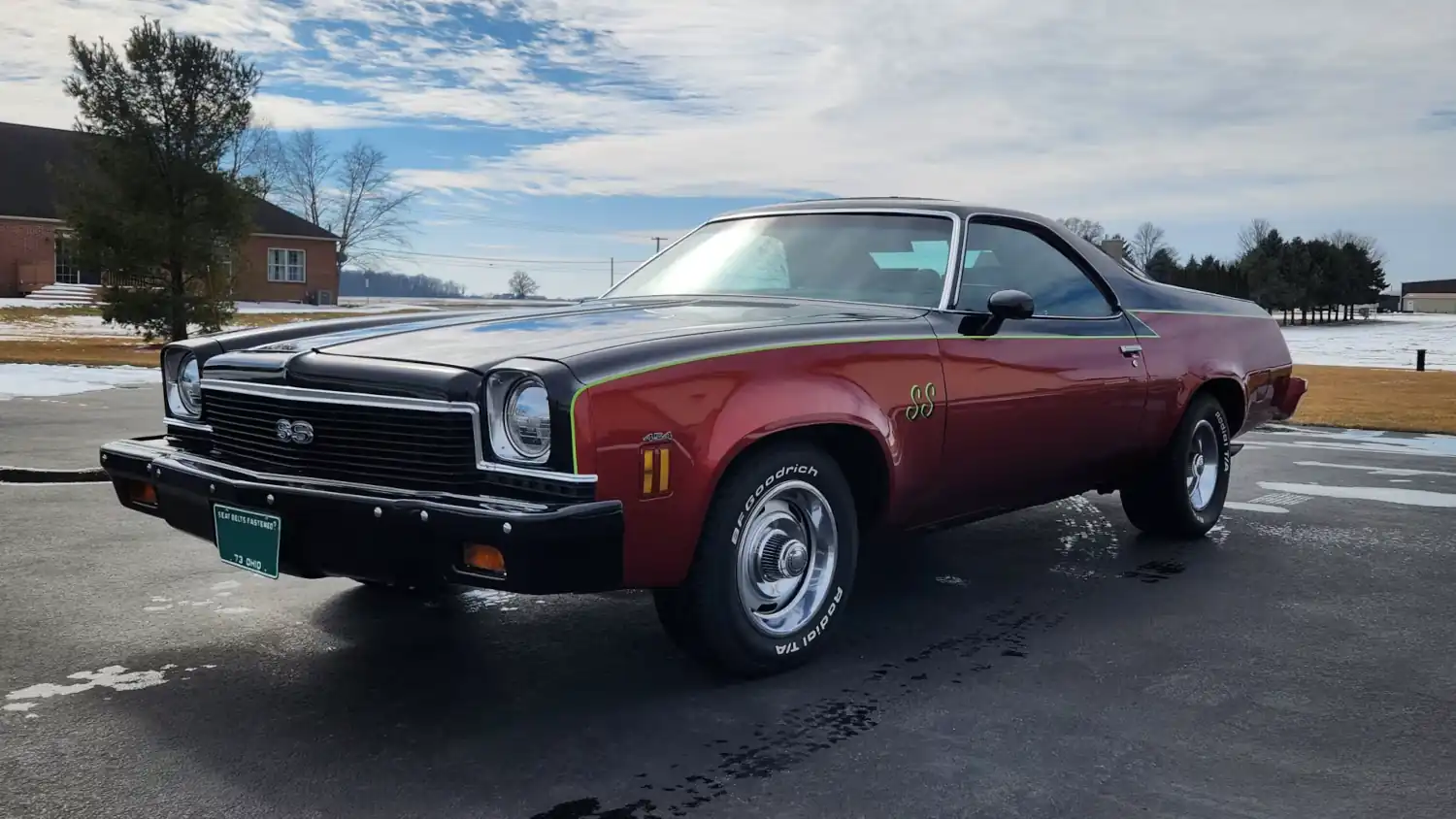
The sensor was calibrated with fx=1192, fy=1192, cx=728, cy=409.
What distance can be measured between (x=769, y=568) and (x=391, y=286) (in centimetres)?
9097

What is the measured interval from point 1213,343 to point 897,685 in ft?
10.2

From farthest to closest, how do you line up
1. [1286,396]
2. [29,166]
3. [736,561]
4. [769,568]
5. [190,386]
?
[29,166] < [1286,396] < [190,386] < [769,568] < [736,561]

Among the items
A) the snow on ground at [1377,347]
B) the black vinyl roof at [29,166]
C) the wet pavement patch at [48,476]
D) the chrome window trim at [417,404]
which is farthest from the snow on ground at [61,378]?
the snow on ground at [1377,347]

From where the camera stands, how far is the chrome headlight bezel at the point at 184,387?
4020 millimetres

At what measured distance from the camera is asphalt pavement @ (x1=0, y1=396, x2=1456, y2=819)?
2.75 m

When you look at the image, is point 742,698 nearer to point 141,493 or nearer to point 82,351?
point 141,493

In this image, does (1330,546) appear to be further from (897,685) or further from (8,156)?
(8,156)

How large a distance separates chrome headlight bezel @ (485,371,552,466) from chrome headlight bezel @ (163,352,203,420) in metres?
1.46

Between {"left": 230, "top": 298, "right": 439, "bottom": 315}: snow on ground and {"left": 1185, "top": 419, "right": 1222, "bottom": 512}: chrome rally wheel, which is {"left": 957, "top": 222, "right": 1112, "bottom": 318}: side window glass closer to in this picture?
{"left": 1185, "top": 419, "right": 1222, "bottom": 512}: chrome rally wheel

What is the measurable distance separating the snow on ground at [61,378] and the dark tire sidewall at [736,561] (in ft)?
36.2

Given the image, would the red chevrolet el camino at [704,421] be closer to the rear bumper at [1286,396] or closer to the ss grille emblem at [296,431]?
the ss grille emblem at [296,431]

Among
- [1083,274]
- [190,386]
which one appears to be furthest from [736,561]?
[1083,274]

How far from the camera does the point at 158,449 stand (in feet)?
12.9

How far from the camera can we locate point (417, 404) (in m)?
3.14
